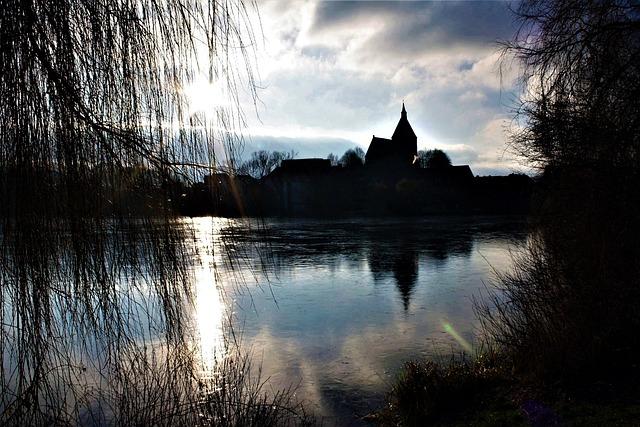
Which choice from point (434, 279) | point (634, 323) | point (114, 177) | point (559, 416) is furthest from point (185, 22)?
point (434, 279)

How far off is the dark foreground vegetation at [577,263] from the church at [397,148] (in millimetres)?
67033

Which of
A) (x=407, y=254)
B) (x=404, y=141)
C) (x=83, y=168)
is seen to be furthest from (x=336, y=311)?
(x=404, y=141)

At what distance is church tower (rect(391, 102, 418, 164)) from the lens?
75.6 metres

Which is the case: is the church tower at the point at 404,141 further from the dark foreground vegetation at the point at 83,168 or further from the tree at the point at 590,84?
the dark foreground vegetation at the point at 83,168

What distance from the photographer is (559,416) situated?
17.7ft

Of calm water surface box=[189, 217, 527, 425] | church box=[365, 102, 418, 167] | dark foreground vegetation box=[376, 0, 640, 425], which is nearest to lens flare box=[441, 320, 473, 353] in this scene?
calm water surface box=[189, 217, 527, 425]

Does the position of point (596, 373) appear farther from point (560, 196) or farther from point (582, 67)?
point (582, 67)

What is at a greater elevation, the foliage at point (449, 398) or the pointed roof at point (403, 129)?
the pointed roof at point (403, 129)

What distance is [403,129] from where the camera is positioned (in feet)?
257

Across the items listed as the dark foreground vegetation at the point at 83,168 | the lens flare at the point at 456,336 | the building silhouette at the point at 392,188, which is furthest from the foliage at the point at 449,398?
the building silhouette at the point at 392,188

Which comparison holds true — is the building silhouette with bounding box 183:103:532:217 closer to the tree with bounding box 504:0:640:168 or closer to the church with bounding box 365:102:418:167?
the church with bounding box 365:102:418:167

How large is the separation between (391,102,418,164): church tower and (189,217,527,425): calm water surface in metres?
54.7

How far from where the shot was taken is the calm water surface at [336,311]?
345 centimetres

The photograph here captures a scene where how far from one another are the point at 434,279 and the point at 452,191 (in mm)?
54114
